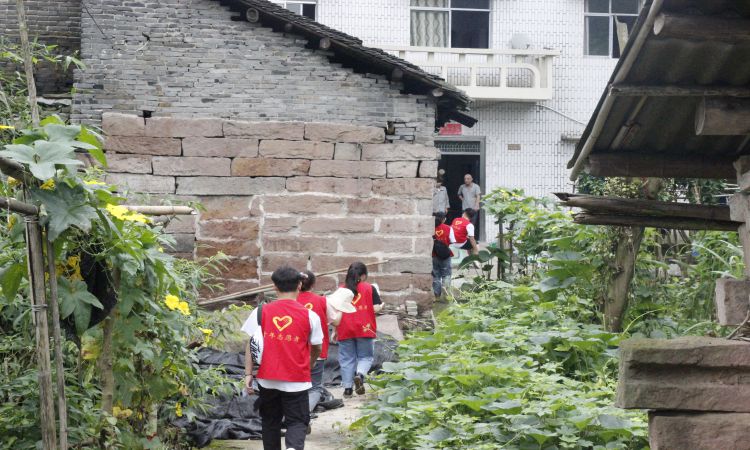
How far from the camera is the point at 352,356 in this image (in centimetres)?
1030

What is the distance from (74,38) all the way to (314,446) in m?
7.24

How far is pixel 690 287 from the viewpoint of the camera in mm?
9531

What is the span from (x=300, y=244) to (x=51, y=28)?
417 centimetres

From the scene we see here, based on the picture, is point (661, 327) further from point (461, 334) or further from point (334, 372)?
point (334, 372)

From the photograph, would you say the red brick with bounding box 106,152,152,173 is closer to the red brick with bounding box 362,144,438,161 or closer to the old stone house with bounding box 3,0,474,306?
the old stone house with bounding box 3,0,474,306

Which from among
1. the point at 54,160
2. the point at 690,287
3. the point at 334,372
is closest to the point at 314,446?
the point at 334,372

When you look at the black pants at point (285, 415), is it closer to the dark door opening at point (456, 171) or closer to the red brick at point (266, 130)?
the red brick at point (266, 130)

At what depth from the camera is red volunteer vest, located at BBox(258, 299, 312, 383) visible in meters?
7.19

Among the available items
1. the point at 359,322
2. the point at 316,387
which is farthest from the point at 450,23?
the point at 316,387

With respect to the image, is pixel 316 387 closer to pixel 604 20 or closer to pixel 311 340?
pixel 311 340

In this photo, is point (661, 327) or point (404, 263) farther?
point (404, 263)

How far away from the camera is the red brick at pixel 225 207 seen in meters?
12.6

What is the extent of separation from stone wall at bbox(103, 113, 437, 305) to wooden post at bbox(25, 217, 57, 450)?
790 cm

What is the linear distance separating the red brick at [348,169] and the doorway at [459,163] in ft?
27.8
